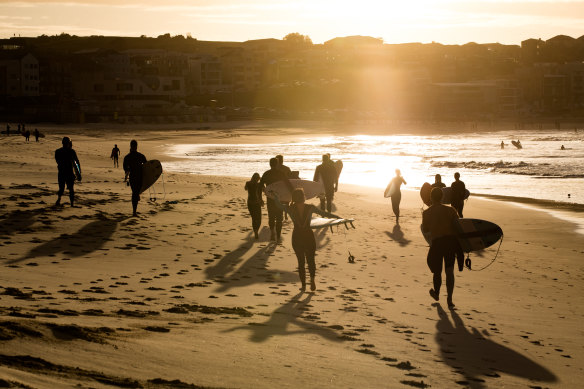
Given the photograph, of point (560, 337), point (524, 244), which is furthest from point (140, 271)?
point (524, 244)

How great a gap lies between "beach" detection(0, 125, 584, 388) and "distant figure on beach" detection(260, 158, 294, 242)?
302 millimetres

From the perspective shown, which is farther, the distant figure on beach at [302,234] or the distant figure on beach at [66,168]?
the distant figure on beach at [66,168]

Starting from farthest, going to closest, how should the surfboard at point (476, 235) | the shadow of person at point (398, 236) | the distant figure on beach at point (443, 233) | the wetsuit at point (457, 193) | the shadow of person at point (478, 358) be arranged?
the wetsuit at point (457, 193), the shadow of person at point (398, 236), the surfboard at point (476, 235), the distant figure on beach at point (443, 233), the shadow of person at point (478, 358)

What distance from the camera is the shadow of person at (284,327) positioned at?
24.2 ft

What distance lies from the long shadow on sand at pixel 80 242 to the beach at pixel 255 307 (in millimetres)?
45

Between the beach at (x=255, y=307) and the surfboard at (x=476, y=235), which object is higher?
the surfboard at (x=476, y=235)

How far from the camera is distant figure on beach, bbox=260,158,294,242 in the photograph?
13992 millimetres

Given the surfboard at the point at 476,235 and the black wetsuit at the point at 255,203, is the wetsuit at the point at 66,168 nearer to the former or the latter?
the black wetsuit at the point at 255,203

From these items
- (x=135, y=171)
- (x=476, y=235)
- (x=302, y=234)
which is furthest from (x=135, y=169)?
(x=476, y=235)

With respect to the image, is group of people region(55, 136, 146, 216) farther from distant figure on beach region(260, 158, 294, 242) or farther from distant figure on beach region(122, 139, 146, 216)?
distant figure on beach region(260, 158, 294, 242)

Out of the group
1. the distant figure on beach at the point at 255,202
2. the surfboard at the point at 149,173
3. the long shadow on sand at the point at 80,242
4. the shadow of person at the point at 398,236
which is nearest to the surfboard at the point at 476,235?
the shadow of person at the point at 398,236

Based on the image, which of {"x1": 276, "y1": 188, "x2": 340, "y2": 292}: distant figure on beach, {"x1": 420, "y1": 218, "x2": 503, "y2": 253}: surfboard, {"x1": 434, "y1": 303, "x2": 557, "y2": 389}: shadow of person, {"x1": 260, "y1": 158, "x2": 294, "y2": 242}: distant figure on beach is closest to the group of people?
{"x1": 260, "y1": 158, "x2": 294, "y2": 242}: distant figure on beach

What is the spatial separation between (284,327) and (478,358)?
6.30 ft

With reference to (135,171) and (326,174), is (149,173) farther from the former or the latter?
(326,174)
